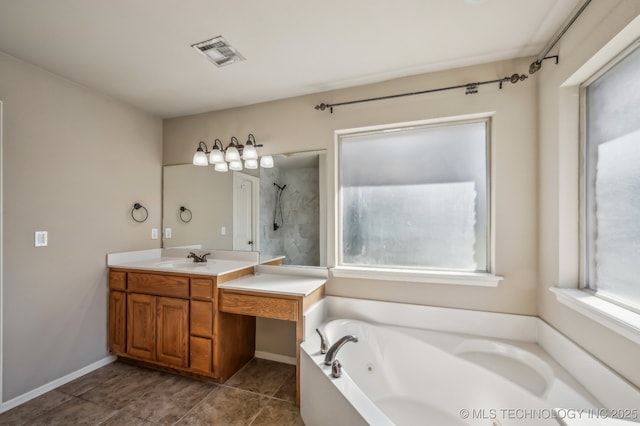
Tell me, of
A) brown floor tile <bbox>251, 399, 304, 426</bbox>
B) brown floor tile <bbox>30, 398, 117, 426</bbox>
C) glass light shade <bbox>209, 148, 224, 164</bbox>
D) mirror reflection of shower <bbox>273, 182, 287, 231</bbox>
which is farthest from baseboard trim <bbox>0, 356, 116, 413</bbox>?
glass light shade <bbox>209, 148, 224, 164</bbox>

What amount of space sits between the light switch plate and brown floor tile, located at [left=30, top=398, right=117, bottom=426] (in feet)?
3.79

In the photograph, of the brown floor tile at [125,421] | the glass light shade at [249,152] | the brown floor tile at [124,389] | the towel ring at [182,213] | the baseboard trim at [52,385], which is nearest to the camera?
the brown floor tile at [125,421]

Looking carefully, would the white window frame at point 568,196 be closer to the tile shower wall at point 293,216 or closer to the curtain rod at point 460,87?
the curtain rod at point 460,87

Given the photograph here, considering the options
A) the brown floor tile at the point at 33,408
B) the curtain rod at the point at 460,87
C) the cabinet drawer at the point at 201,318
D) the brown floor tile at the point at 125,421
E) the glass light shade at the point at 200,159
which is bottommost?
the brown floor tile at the point at 125,421

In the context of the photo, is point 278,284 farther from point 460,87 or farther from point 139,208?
point 460,87

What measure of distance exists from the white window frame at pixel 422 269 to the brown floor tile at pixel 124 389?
1.72m

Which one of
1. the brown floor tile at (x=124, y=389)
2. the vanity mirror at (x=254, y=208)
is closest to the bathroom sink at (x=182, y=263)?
the vanity mirror at (x=254, y=208)

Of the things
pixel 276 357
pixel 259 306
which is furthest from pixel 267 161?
pixel 276 357

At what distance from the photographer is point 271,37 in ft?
5.40

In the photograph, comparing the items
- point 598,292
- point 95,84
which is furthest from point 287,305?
point 95,84

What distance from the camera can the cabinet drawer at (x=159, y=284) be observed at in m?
2.11

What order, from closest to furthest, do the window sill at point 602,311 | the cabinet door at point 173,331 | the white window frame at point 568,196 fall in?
1. the window sill at point 602,311
2. the white window frame at point 568,196
3. the cabinet door at point 173,331

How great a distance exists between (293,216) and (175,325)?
132 cm

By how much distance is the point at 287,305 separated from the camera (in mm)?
1848
